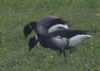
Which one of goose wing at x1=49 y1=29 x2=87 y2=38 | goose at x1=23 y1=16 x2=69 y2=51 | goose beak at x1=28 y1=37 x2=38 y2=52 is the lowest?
goose beak at x1=28 y1=37 x2=38 y2=52

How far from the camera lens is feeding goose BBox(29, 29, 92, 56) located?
9.10 metres

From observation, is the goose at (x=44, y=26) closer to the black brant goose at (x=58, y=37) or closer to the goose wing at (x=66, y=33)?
the black brant goose at (x=58, y=37)

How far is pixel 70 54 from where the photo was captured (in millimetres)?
9555

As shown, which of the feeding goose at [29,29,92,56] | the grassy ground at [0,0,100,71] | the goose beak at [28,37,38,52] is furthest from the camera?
the goose beak at [28,37,38,52]

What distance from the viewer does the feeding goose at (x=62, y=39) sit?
9102 mm

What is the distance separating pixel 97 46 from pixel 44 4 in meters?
4.20

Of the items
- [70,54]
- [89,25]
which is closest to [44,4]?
[89,25]

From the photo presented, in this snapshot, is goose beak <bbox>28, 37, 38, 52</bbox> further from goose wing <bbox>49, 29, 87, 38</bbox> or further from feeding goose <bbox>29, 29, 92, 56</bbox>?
goose wing <bbox>49, 29, 87, 38</bbox>

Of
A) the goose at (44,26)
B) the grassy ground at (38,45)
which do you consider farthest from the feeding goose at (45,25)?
the grassy ground at (38,45)

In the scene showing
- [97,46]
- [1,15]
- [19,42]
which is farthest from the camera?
[1,15]

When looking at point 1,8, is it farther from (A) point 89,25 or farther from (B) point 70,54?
(B) point 70,54

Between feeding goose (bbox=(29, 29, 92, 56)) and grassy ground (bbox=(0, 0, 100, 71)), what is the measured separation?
262 mm

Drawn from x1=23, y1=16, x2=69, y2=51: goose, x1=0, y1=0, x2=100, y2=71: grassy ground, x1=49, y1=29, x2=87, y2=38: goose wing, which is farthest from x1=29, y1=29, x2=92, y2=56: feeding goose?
x1=0, y1=0, x2=100, y2=71: grassy ground

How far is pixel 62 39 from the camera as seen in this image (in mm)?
9117
